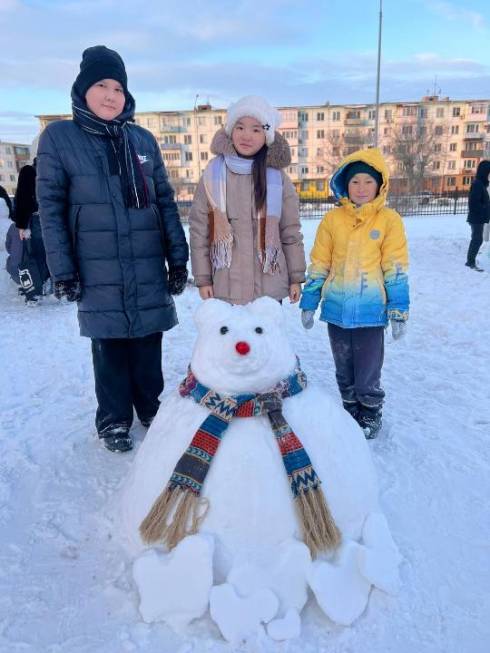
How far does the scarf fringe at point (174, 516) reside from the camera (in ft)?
5.83

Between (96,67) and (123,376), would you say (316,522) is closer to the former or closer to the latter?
(123,376)

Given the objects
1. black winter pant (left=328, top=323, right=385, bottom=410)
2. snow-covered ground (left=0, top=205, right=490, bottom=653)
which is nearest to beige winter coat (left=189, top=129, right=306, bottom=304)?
black winter pant (left=328, top=323, right=385, bottom=410)

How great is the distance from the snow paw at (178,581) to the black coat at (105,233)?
134cm

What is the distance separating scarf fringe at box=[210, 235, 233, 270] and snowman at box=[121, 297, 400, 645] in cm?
73

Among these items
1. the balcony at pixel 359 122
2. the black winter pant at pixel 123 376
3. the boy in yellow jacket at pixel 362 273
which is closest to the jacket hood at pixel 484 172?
the boy in yellow jacket at pixel 362 273

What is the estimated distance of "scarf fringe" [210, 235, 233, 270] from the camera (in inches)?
104

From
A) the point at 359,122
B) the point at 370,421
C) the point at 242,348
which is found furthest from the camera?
the point at 359,122

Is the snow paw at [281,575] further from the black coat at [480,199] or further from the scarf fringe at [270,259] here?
the black coat at [480,199]

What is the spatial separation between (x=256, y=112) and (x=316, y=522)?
6.46ft

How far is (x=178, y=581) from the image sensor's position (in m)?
1.72

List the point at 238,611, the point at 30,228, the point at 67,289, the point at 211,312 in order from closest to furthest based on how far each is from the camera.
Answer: the point at 238,611, the point at 211,312, the point at 67,289, the point at 30,228

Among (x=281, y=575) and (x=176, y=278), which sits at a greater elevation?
(x=176, y=278)

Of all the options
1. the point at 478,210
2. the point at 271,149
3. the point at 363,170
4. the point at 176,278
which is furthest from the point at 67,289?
the point at 478,210

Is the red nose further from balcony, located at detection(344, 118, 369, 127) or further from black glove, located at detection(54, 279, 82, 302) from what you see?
balcony, located at detection(344, 118, 369, 127)
